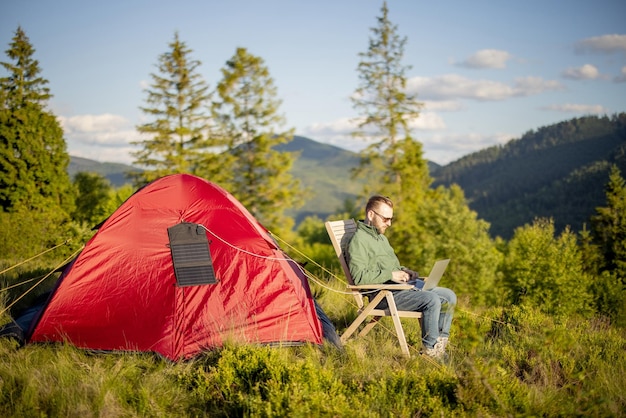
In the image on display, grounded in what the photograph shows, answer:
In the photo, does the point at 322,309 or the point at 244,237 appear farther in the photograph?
the point at 322,309

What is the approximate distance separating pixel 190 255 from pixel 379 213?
1931mm

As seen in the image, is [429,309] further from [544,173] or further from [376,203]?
[544,173]

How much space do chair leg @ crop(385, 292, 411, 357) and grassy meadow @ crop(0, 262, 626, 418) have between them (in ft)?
0.26

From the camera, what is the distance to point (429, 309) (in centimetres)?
496

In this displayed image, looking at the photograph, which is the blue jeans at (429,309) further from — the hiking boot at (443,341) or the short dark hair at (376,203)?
the short dark hair at (376,203)

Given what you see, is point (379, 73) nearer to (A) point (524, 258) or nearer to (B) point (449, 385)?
(A) point (524, 258)

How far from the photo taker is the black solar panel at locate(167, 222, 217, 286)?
510 cm

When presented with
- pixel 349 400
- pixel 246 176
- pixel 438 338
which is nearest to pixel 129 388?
pixel 349 400

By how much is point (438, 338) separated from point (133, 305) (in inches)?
113

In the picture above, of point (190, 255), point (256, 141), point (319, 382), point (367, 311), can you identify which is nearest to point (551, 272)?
point (256, 141)

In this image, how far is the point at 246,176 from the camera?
28.1 meters

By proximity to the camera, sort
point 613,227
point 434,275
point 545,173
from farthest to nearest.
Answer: point 545,173 → point 613,227 → point 434,275

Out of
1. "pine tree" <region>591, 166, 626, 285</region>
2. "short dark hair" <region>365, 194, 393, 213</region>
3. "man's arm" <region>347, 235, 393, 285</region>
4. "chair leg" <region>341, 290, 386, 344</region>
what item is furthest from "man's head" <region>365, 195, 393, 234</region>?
"pine tree" <region>591, 166, 626, 285</region>

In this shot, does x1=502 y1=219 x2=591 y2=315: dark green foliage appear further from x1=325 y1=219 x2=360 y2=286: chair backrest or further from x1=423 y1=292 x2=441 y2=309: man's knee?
x1=423 y1=292 x2=441 y2=309: man's knee
